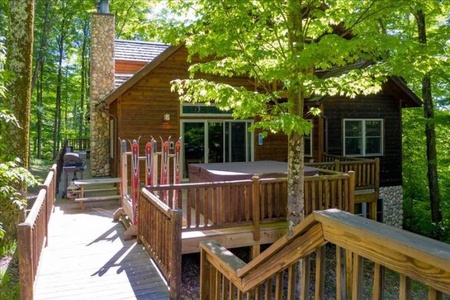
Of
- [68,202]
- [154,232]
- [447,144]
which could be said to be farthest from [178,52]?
[447,144]

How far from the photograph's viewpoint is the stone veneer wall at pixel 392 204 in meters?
13.5

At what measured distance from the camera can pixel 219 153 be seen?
40.0 ft

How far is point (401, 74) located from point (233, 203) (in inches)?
135

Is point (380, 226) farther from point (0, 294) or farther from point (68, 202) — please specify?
point (68, 202)

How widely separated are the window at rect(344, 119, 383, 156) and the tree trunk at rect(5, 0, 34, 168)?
10.8 m

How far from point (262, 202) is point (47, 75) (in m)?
22.1

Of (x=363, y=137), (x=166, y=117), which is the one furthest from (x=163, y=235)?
(x=363, y=137)

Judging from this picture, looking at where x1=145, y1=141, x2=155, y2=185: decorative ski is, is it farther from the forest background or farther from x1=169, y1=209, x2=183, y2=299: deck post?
x1=169, y1=209, x2=183, y2=299: deck post

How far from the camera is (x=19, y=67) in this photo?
20.2ft

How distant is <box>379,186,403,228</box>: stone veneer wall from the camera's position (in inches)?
532

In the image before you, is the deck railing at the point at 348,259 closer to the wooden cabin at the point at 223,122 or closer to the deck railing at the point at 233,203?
the deck railing at the point at 233,203

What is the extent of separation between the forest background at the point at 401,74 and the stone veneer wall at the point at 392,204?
110 centimetres

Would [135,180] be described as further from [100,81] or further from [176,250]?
[100,81]

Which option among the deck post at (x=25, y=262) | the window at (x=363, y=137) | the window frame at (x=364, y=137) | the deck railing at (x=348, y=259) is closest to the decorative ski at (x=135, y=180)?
the deck post at (x=25, y=262)
